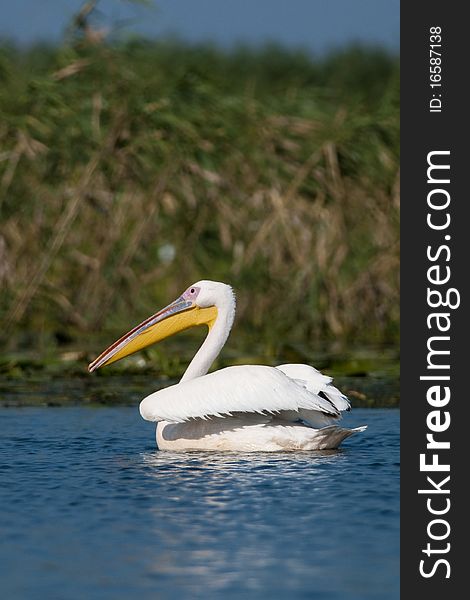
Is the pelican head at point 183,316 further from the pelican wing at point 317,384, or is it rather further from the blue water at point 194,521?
the pelican wing at point 317,384

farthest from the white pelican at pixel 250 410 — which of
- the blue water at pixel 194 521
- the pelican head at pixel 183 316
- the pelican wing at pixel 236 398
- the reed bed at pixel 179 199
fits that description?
the reed bed at pixel 179 199

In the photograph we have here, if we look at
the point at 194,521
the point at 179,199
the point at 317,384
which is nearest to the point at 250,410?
the point at 317,384

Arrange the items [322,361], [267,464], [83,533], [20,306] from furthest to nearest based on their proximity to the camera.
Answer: [20,306] → [322,361] → [267,464] → [83,533]

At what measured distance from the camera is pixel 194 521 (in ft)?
17.7

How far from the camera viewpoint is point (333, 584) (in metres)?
4.50

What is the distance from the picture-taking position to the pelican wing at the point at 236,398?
667 cm

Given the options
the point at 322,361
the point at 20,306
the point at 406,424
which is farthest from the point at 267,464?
the point at 20,306

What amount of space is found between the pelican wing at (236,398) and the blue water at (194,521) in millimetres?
229

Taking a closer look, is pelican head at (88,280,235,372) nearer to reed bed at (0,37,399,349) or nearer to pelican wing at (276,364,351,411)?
pelican wing at (276,364,351,411)

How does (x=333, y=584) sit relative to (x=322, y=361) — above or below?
below

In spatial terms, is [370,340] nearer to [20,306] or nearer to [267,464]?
[20,306]

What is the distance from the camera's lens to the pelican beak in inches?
312

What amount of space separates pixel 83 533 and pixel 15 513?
0.44 meters

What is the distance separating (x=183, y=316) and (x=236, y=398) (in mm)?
1329
